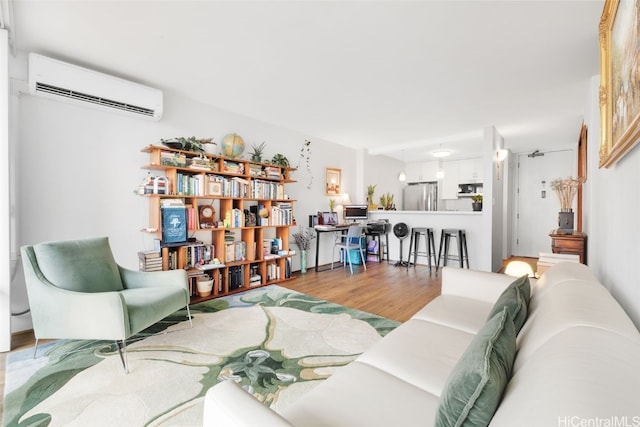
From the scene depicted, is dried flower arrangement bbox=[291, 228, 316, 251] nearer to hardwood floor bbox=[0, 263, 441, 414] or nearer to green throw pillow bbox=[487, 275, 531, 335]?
hardwood floor bbox=[0, 263, 441, 414]

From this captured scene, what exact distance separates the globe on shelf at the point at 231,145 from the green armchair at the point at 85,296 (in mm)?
1756

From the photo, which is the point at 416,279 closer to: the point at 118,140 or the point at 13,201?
the point at 118,140

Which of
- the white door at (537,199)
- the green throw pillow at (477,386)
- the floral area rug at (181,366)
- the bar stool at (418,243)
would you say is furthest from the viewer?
the white door at (537,199)

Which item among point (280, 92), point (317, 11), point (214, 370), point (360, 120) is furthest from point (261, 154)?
point (214, 370)

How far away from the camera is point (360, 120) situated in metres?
4.27

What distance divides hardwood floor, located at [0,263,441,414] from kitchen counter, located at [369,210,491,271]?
0.75m

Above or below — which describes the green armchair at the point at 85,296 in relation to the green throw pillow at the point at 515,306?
below

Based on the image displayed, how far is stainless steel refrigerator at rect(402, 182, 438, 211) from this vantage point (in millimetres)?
7398

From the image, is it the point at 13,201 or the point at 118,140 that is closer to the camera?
the point at 13,201

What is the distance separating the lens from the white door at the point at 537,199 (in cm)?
590

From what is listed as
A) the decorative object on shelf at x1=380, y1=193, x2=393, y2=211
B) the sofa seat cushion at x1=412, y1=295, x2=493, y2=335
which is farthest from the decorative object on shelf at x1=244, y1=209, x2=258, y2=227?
the decorative object on shelf at x1=380, y1=193, x2=393, y2=211

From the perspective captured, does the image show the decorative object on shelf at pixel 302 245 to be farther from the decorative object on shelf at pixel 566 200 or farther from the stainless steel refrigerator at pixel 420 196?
the stainless steel refrigerator at pixel 420 196

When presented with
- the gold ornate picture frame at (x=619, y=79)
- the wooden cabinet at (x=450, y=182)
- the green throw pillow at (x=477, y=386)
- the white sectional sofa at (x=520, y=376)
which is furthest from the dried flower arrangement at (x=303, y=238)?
the wooden cabinet at (x=450, y=182)

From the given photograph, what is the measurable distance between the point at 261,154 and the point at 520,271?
11.6ft
